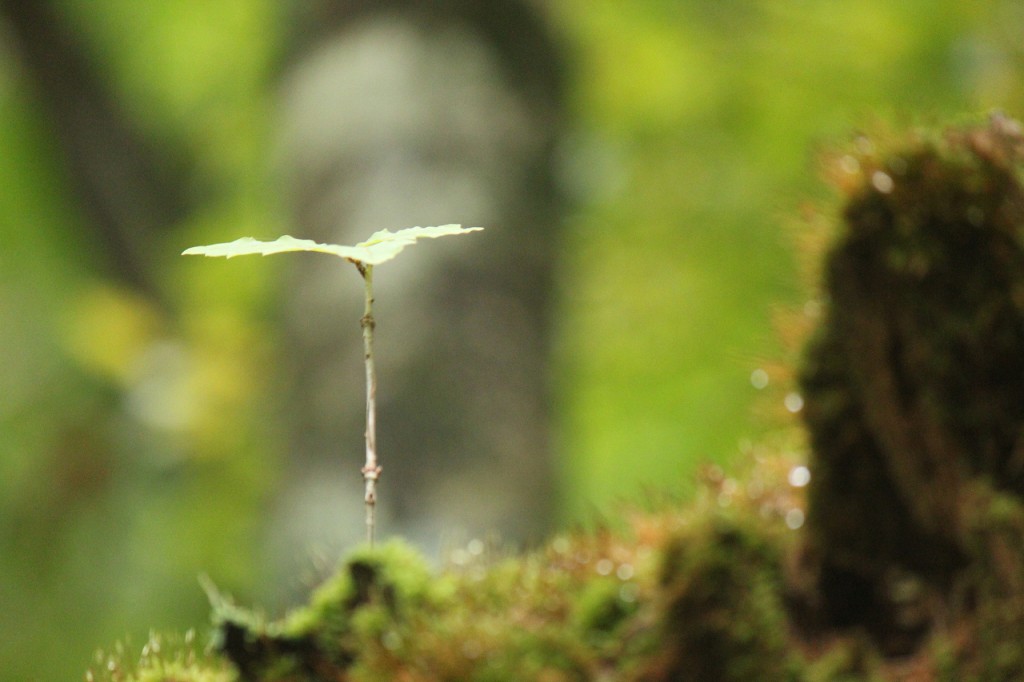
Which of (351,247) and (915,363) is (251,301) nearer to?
(915,363)

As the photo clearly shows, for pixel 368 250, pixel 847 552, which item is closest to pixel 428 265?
pixel 847 552

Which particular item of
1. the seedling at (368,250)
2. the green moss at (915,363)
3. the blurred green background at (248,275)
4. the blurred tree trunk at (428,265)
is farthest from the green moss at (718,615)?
the blurred green background at (248,275)

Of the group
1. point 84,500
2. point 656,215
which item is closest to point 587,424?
point 656,215

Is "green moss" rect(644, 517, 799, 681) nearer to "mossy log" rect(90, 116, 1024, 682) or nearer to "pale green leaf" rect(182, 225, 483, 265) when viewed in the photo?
"mossy log" rect(90, 116, 1024, 682)

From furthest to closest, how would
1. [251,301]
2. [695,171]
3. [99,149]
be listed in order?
[695,171] → [251,301] → [99,149]

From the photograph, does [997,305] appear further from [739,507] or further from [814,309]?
[739,507]

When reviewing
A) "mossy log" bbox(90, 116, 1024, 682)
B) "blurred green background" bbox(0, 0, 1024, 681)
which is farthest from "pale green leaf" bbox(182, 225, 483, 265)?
"blurred green background" bbox(0, 0, 1024, 681)

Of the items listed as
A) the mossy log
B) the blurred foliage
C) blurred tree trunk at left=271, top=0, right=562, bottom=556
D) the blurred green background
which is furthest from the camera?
the blurred foliage
